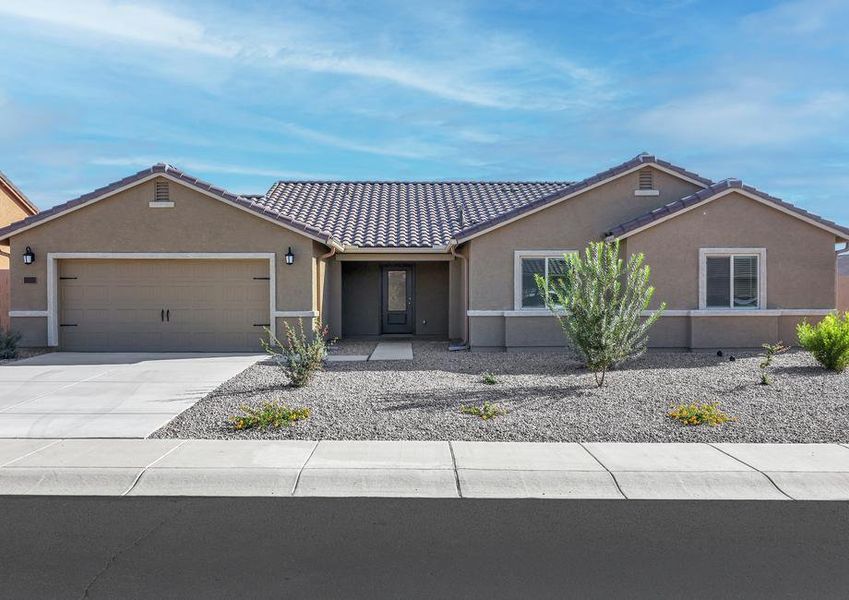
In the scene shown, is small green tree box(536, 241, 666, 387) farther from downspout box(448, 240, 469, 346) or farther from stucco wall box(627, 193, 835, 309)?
downspout box(448, 240, 469, 346)

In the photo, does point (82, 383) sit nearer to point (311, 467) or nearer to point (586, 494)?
point (311, 467)

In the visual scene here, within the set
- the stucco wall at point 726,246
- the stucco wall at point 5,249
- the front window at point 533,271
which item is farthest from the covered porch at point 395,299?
the stucco wall at point 5,249

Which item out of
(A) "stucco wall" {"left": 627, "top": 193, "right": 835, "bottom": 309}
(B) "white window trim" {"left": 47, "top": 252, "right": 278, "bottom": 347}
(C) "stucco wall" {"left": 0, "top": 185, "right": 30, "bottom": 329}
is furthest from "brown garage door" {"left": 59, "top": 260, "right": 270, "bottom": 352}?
(A) "stucco wall" {"left": 627, "top": 193, "right": 835, "bottom": 309}

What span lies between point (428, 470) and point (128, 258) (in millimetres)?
12367

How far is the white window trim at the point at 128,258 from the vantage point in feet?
56.4

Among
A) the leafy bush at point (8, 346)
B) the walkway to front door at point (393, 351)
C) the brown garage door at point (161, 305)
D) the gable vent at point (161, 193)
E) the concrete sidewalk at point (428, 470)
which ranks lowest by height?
the concrete sidewalk at point (428, 470)

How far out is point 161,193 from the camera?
1716 centimetres

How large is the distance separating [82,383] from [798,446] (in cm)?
1090

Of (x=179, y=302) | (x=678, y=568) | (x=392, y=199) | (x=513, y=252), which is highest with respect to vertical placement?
(x=392, y=199)

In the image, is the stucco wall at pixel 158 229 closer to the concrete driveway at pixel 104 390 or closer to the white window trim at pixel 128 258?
the white window trim at pixel 128 258

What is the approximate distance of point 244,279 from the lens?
17469 millimetres

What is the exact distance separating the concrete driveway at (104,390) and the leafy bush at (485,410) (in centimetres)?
393

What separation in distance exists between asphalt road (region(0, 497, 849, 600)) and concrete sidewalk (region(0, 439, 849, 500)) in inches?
12.6

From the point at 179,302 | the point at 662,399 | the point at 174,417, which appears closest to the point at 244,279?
the point at 179,302
